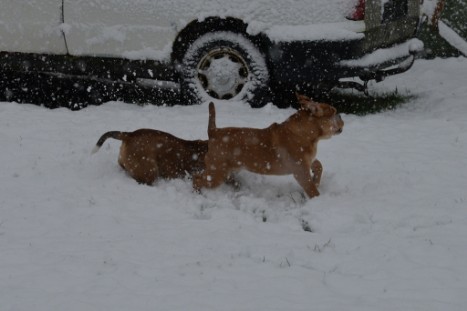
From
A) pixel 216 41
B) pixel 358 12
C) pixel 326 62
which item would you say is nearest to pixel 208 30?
pixel 216 41

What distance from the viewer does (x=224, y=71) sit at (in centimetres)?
649

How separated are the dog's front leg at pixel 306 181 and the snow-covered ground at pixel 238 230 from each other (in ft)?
0.28

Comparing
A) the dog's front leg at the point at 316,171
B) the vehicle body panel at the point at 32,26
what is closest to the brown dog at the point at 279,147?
the dog's front leg at the point at 316,171

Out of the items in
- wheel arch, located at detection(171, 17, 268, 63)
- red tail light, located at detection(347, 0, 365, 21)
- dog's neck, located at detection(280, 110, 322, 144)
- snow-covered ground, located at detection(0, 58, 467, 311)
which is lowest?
snow-covered ground, located at detection(0, 58, 467, 311)

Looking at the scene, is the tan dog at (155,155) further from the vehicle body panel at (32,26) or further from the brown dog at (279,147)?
the vehicle body panel at (32,26)

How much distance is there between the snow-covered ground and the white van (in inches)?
26.6

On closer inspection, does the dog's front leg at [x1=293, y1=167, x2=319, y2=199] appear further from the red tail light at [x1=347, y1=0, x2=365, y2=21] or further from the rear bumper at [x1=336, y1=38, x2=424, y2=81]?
the red tail light at [x1=347, y1=0, x2=365, y2=21]

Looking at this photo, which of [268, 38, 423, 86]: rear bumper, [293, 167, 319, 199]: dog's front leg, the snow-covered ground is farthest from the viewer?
[268, 38, 423, 86]: rear bumper

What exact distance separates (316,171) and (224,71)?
2.18 metres

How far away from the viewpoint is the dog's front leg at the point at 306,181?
14.6ft

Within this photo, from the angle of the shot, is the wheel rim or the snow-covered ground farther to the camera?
the wheel rim

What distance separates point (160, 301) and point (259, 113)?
3656 millimetres

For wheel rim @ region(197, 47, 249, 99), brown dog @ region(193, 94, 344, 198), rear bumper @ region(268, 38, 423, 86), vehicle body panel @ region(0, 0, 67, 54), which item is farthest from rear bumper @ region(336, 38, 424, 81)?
vehicle body panel @ region(0, 0, 67, 54)

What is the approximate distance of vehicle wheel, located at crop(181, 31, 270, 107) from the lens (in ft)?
21.0
